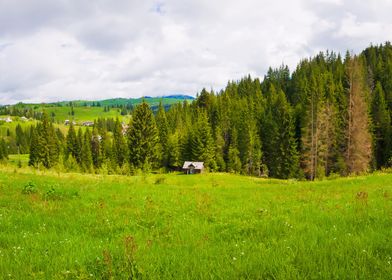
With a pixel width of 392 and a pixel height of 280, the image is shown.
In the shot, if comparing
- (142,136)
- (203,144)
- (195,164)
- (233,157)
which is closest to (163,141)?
(203,144)

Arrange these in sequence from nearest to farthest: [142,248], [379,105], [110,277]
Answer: [110,277] < [142,248] < [379,105]

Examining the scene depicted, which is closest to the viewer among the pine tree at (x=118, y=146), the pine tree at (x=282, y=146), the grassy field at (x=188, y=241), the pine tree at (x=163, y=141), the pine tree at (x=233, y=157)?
the grassy field at (x=188, y=241)

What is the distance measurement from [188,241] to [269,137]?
77.9 metres

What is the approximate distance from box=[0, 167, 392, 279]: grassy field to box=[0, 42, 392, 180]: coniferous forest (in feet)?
99.5

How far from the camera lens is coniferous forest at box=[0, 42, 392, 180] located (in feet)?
169

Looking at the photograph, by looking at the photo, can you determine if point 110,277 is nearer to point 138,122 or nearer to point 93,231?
point 93,231

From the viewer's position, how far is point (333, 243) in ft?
18.8

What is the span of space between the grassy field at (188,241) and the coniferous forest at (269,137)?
30.3 meters

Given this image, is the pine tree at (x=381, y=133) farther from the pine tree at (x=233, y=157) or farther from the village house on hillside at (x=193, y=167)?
the village house on hillside at (x=193, y=167)

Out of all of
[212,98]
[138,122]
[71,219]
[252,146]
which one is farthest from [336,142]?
[71,219]

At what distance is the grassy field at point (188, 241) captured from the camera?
4730mm

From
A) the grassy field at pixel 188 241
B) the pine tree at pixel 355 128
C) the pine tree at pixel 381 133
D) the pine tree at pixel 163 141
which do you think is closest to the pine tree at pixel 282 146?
the pine tree at pixel 381 133

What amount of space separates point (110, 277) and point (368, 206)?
26.9ft

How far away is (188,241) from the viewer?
6.84m
